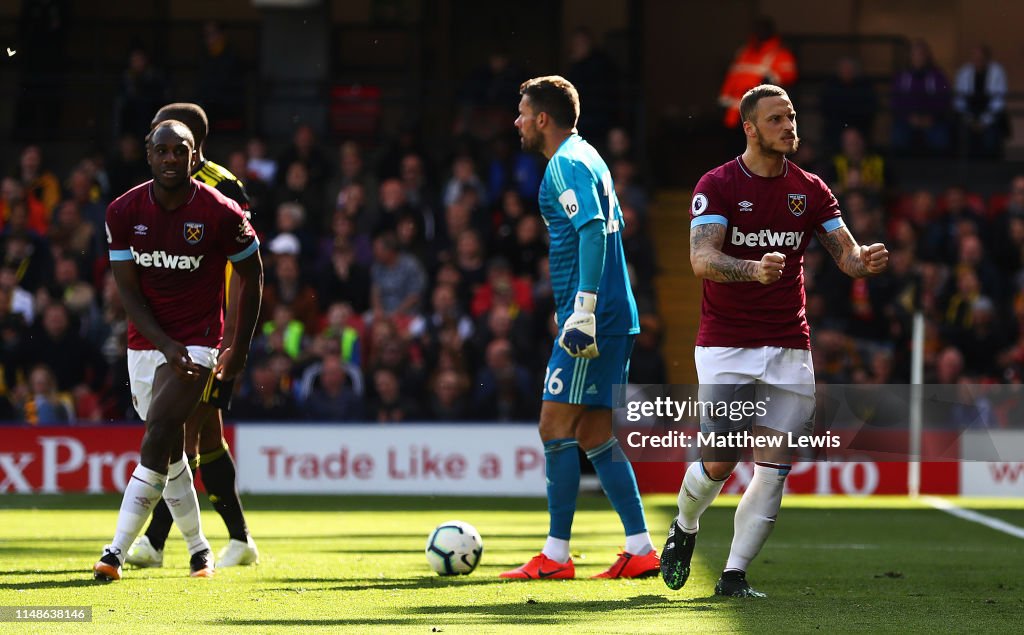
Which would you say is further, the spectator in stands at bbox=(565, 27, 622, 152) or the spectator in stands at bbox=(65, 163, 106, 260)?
the spectator in stands at bbox=(565, 27, 622, 152)

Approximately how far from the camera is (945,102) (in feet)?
68.1

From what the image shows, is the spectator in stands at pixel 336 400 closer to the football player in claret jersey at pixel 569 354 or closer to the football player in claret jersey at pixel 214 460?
the football player in claret jersey at pixel 214 460

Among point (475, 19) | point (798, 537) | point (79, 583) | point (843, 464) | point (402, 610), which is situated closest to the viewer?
point (402, 610)

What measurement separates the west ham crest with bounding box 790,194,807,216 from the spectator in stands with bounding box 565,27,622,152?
493 inches

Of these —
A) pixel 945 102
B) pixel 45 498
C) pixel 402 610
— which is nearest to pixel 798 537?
pixel 402 610

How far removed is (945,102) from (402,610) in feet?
50.2

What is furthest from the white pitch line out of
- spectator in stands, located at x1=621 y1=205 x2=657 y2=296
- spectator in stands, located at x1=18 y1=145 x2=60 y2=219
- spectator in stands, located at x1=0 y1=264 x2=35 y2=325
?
spectator in stands, located at x1=18 y1=145 x2=60 y2=219

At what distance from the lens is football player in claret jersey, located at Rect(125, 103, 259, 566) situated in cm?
855

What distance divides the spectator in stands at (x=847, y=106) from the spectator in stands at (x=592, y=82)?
8.05 ft

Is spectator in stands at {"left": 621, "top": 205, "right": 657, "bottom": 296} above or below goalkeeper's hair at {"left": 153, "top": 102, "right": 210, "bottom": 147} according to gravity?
below

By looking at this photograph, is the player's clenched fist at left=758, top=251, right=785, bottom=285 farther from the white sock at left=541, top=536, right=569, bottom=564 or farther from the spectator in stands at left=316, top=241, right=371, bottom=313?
the spectator in stands at left=316, top=241, right=371, bottom=313

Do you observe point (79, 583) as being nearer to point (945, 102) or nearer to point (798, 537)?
point (798, 537)

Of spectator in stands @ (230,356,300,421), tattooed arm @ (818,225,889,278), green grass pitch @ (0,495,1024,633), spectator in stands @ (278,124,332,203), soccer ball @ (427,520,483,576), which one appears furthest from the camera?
spectator in stands @ (278,124,332,203)

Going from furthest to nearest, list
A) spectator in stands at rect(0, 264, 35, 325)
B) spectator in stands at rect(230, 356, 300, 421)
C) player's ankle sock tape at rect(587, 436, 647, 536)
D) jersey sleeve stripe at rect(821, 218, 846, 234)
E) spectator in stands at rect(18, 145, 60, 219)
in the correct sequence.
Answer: spectator in stands at rect(18, 145, 60, 219)
spectator in stands at rect(0, 264, 35, 325)
spectator in stands at rect(230, 356, 300, 421)
player's ankle sock tape at rect(587, 436, 647, 536)
jersey sleeve stripe at rect(821, 218, 846, 234)
